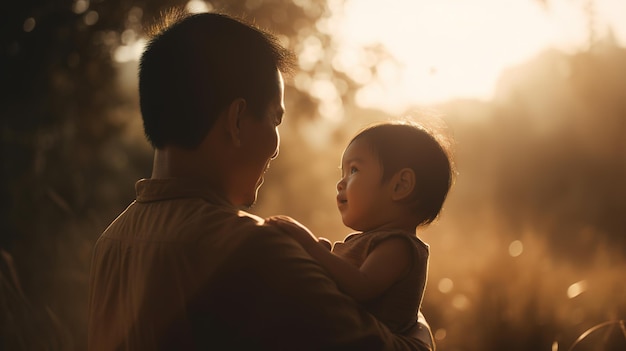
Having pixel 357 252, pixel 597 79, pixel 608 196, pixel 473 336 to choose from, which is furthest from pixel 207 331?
pixel 597 79

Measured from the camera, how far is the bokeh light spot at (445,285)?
6.86 metres

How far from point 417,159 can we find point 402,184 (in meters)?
0.13

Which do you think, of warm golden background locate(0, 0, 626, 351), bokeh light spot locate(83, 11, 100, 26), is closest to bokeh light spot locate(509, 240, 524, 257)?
warm golden background locate(0, 0, 626, 351)

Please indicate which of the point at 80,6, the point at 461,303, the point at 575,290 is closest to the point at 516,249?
the point at 461,303

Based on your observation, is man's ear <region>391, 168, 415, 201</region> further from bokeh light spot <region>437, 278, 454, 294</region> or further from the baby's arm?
bokeh light spot <region>437, 278, 454, 294</region>

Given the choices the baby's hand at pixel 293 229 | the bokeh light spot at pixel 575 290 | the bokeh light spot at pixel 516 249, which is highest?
the baby's hand at pixel 293 229

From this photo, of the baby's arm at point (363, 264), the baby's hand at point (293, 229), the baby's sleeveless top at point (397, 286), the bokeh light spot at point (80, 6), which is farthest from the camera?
the bokeh light spot at point (80, 6)

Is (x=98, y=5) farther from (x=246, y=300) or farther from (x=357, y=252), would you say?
(x=246, y=300)

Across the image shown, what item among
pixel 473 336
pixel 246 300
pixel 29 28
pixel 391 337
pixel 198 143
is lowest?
pixel 473 336

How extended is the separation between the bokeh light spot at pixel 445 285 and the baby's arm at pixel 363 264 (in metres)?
4.48

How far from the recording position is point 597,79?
1655 centimetres

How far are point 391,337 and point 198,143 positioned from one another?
31.5 inches

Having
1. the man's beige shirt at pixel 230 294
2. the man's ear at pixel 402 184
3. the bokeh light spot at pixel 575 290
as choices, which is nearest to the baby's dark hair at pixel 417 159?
the man's ear at pixel 402 184

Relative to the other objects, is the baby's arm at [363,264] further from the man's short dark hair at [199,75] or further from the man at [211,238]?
the man's short dark hair at [199,75]
